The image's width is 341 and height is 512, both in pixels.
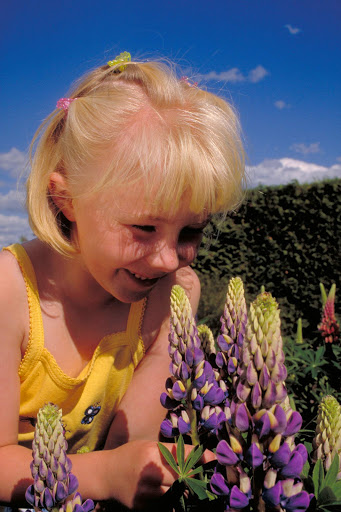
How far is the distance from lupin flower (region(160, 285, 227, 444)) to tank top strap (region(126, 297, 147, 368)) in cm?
123

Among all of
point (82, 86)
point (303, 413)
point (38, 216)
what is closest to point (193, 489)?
point (303, 413)

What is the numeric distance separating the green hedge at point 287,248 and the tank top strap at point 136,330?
4.86 m

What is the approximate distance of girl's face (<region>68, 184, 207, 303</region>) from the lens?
5.60 feet

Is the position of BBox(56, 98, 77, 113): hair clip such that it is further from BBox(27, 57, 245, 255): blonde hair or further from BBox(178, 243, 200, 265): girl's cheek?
BBox(178, 243, 200, 265): girl's cheek

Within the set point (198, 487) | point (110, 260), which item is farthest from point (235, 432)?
point (110, 260)

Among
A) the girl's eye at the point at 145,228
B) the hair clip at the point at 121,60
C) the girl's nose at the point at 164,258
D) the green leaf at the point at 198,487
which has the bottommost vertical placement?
the green leaf at the point at 198,487

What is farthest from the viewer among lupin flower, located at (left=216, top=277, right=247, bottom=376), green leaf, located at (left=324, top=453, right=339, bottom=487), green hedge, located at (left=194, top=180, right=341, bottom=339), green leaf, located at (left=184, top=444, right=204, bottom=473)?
green hedge, located at (left=194, top=180, right=341, bottom=339)

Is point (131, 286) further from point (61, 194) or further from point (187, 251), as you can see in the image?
point (61, 194)

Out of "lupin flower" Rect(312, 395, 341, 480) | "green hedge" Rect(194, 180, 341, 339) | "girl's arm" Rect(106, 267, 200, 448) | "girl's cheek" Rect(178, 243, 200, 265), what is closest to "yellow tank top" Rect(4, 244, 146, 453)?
"girl's arm" Rect(106, 267, 200, 448)

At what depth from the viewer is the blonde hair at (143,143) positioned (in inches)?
68.2

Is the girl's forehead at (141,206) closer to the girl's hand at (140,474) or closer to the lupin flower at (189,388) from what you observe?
the lupin flower at (189,388)

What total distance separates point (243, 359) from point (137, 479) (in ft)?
2.35

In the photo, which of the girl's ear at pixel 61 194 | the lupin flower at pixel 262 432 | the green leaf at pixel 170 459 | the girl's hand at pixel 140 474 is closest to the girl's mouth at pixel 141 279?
the girl's ear at pixel 61 194

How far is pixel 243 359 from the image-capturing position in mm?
813
